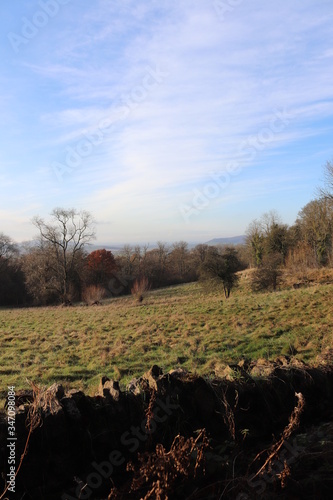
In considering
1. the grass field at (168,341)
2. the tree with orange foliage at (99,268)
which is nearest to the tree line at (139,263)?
the tree with orange foliage at (99,268)

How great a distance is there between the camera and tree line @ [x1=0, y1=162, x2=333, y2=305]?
35.4 meters

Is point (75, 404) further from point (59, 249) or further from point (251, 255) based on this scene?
point (251, 255)

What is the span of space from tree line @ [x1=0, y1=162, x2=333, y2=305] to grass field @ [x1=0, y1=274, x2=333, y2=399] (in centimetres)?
1616

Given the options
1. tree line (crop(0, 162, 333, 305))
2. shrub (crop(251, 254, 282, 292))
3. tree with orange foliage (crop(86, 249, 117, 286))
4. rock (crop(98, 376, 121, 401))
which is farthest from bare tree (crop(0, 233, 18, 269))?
rock (crop(98, 376, 121, 401))

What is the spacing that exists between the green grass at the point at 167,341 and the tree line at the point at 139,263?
1623cm

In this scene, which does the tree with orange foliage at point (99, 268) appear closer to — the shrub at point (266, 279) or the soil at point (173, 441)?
the shrub at point (266, 279)

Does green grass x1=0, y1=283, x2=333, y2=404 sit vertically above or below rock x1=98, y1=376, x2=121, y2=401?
below

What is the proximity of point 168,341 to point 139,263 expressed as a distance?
4757cm

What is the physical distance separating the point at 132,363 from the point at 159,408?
21.8 ft

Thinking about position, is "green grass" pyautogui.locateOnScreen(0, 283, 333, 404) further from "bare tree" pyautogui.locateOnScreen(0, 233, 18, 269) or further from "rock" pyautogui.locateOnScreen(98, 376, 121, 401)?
"bare tree" pyautogui.locateOnScreen(0, 233, 18, 269)

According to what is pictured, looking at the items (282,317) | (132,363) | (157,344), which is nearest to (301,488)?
(132,363)

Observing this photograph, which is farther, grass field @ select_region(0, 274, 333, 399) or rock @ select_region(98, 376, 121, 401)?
grass field @ select_region(0, 274, 333, 399)

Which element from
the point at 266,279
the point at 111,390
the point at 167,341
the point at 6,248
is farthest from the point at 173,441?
the point at 6,248

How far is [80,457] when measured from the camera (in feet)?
9.80
